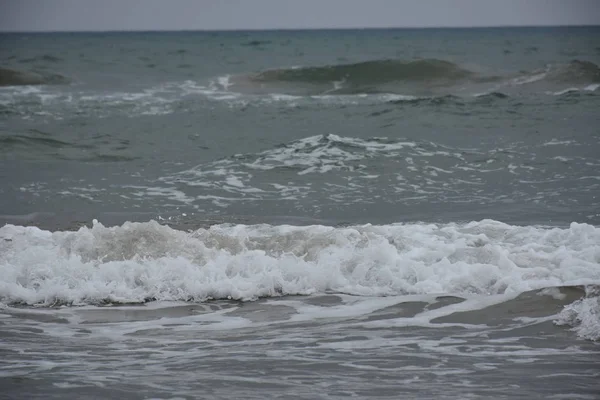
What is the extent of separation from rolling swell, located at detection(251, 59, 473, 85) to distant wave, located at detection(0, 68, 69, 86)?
749 cm

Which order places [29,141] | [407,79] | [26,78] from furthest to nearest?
[26,78], [407,79], [29,141]

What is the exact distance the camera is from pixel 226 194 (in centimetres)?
1056

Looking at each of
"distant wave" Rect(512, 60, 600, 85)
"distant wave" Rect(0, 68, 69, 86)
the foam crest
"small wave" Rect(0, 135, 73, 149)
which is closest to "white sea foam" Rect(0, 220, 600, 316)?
the foam crest

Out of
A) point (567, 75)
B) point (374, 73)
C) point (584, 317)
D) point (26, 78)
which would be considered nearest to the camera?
point (584, 317)

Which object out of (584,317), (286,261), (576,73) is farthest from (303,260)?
(576,73)

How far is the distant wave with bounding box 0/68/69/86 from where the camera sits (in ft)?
96.4

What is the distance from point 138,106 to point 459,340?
1690 centimetres

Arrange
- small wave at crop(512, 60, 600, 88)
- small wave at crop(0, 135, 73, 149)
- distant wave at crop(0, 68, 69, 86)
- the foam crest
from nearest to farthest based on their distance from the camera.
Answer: the foam crest < small wave at crop(0, 135, 73, 149) < small wave at crop(512, 60, 600, 88) < distant wave at crop(0, 68, 69, 86)

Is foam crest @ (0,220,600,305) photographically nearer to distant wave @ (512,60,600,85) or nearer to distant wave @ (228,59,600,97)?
distant wave @ (228,59,600,97)

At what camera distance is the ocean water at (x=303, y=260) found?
4762 millimetres

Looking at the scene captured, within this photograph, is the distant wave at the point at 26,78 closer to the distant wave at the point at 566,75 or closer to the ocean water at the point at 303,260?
the ocean water at the point at 303,260

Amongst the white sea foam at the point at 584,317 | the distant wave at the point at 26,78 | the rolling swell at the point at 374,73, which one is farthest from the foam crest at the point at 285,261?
the distant wave at the point at 26,78

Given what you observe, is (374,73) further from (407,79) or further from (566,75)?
(566,75)

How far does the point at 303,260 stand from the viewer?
7.29 meters
